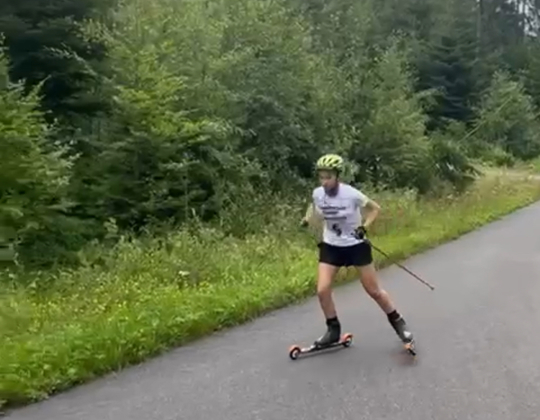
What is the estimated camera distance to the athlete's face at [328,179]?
8547 mm

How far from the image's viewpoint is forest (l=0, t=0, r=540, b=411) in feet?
31.7

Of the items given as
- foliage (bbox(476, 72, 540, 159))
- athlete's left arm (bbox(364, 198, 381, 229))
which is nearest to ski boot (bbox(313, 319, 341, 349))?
athlete's left arm (bbox(364, 198, 381, 229))

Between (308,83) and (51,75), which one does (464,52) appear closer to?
(308,83)

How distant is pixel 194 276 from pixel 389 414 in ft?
18.4

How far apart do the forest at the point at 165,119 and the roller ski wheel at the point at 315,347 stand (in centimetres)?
604

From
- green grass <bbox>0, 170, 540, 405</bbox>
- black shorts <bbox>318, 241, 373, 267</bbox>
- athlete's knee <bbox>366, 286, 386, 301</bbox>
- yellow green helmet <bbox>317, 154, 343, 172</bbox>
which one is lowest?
green grass <bbox>0, 170, 540, 405</bbox>

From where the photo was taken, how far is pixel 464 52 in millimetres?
53594

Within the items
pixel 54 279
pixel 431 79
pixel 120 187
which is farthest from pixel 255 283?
pixel 431 79

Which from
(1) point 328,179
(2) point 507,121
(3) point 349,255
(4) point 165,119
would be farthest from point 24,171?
(2) point 507,121

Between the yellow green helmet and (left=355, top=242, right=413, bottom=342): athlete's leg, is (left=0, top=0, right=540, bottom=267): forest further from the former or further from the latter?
(left=355, top=242, right=413, bottom=342): athlete's leg

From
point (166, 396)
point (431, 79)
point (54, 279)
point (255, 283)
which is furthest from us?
point (431, 79)

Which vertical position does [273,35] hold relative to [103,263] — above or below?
above

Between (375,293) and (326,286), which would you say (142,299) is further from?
(375,293)

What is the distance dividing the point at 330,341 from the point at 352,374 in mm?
1015
